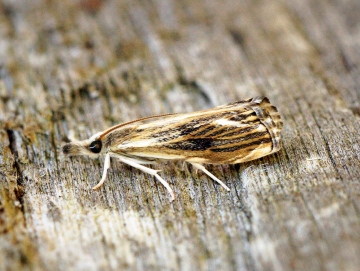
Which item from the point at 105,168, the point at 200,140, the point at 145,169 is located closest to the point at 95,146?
the point at 105,168

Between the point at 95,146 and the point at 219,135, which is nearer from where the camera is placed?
the point at 219,135

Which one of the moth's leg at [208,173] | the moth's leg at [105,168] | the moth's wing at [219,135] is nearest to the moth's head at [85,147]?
the moth's leg at [105,168]

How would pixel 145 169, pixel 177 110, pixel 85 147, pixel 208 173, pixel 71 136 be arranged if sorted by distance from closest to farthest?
pixel 208 173, pixel 145 169, pixel 85 147, pixel 71 136, pixel 177 110

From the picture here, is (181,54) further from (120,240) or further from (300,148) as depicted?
(120,240)

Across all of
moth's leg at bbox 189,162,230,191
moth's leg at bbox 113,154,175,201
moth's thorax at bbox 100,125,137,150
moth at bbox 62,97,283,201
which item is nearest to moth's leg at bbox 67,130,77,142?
moth at bbox 62,97,283,201

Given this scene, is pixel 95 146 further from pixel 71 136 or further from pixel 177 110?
pixel 177 110

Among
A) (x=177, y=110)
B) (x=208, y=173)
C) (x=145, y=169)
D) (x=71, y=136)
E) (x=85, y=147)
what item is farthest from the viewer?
(x=177, y=110)

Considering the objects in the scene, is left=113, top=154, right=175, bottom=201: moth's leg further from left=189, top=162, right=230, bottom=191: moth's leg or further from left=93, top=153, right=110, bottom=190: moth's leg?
left=189, top=162, right=230, bottom=191: moth's leg

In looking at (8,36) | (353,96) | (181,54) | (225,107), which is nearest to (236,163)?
(225,107)
